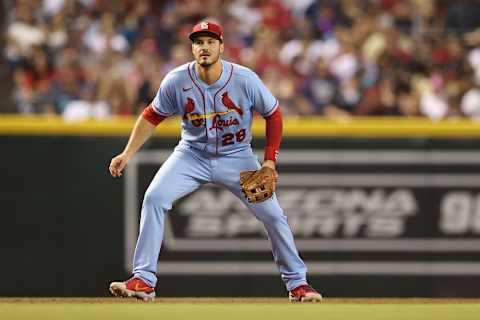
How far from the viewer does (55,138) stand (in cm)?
923

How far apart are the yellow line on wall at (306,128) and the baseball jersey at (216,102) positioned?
2397 mm

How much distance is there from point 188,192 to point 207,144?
12.9 inches

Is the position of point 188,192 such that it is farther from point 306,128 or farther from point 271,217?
point 306,128

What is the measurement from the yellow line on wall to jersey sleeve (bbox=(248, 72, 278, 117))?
8.01 feet

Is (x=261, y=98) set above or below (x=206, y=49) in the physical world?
below

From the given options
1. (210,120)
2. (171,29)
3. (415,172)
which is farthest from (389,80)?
(210,120)

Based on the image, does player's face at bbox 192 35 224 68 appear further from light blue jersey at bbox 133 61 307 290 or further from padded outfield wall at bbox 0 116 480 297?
padded outfield wall at bbox 0 116 480 297

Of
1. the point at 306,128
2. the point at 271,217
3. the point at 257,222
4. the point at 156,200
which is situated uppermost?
the point at 306,128

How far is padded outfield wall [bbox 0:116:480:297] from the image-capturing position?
30.2 feet

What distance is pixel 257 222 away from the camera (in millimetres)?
9211

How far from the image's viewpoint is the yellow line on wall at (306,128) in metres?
9.18
